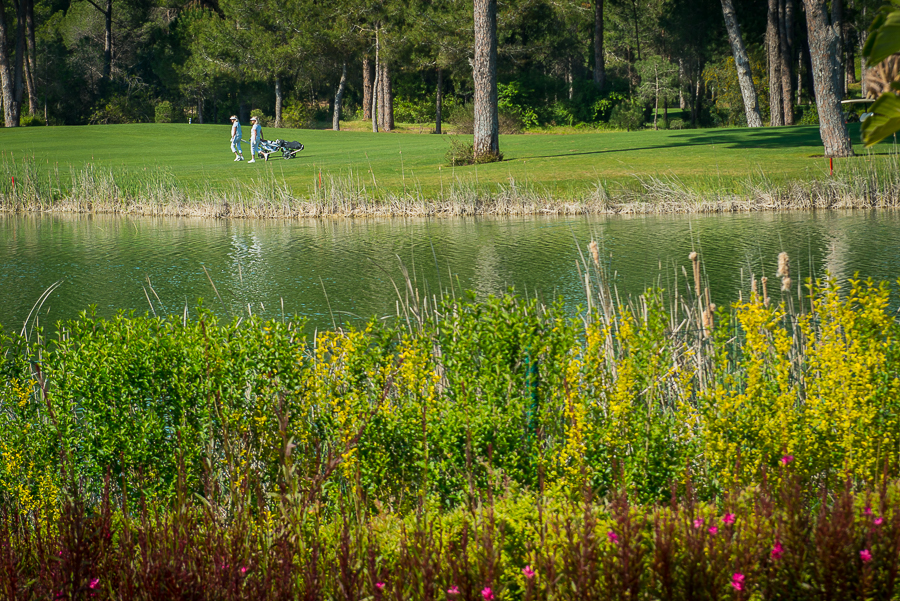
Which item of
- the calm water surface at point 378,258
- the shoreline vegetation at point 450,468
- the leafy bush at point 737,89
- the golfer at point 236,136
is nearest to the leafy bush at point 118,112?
the golfer at point 236,136

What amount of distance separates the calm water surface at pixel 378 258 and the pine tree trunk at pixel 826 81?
5.11 m

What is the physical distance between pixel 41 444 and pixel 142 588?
1.68 meters

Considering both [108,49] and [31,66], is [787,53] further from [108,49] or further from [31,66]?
[31,66]

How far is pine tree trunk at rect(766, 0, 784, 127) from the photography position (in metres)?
32.1

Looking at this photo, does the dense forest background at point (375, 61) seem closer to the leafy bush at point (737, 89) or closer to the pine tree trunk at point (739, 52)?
the leafy bush at point (737, 89)

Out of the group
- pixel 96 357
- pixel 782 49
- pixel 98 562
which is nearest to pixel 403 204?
pixel 96 357

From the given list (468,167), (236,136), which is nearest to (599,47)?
(236,136)

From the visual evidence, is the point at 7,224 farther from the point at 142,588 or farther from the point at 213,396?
the point at 142,588

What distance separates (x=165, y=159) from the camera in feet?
95.2

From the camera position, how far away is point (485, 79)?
2234cm

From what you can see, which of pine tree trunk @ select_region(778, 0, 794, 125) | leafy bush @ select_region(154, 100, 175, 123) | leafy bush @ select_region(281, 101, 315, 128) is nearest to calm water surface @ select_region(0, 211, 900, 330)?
pine tree trunk @ select_region(778, 0, 794, 125)

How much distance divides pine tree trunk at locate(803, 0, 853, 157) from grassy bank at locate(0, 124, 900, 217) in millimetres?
684

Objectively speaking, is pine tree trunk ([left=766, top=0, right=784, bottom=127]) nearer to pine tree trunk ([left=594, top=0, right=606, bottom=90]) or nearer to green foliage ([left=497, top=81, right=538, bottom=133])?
pine tree trunk ([left=594, top=0, right=606, bottom=90])

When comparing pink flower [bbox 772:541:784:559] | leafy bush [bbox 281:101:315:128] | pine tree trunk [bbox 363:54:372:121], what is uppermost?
pine tree trunk [bbox 363:54:372:121]
